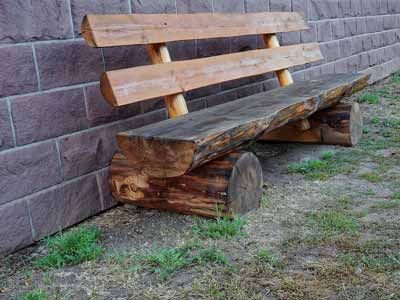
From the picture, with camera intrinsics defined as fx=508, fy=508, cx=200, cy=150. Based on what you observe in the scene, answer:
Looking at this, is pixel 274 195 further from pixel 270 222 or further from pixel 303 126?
pixel 303 126

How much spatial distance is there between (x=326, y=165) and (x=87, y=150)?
1.69 metres

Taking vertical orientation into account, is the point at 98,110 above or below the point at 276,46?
below

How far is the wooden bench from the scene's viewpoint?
7.52 ft

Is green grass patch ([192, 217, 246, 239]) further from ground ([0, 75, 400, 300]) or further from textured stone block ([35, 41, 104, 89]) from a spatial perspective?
textured stone block ([35, 41, 104, 89])

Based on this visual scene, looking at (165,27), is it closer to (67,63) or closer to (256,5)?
(67,63)

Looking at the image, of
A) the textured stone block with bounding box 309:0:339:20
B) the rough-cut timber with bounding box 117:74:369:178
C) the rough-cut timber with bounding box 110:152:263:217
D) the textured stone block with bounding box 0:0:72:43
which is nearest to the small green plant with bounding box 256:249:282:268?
the rough-cut timber with bounding box 110:152:263:217

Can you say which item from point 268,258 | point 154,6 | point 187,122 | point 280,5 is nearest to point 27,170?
point 187,122

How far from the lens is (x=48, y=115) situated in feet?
8.32

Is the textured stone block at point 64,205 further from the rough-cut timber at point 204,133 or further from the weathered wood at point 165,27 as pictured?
the weathered wood at point 165,27

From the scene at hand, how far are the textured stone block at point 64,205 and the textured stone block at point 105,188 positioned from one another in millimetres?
32

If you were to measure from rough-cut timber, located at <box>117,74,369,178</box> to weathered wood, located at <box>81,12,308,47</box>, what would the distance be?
0.47 meters

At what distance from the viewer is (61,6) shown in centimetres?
259

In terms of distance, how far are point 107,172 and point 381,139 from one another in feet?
7.79

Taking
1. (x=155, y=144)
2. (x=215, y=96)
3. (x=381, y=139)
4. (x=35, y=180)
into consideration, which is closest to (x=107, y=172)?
(x=35, y=180)
